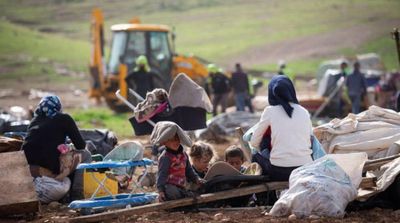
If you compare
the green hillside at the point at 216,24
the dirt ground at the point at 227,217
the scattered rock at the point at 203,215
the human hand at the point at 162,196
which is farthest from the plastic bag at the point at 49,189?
the green hillside at the point at 216,24

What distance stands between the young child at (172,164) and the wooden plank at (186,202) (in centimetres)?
17

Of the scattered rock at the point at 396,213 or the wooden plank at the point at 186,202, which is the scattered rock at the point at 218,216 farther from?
the scattered rock at the point at 396,213

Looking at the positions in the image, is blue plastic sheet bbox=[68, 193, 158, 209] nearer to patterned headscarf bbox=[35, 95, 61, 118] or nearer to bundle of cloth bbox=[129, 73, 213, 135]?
patterned headscarf bbox=[35, 95, 61, 118]

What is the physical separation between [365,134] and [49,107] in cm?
347

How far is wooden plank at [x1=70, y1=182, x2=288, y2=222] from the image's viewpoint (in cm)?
869

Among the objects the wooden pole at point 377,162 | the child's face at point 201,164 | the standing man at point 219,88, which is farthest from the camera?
the standing man at point 219,88

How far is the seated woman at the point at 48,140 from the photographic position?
10.3 metres

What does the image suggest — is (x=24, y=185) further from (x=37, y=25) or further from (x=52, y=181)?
(x=37, y=25)

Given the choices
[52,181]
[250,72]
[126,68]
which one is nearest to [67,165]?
[52,181]

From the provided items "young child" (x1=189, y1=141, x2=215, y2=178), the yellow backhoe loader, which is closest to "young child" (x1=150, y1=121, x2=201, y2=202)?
"young child" (x1=189, y1=141, x2=215, y2=178)

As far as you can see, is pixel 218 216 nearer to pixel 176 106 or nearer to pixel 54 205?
pixel 54 205

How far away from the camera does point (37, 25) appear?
63094 millimetres

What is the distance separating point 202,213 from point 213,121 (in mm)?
10460

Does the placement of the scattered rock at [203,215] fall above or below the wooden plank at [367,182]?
below
